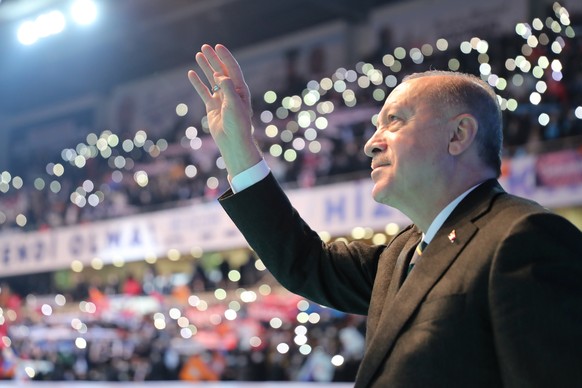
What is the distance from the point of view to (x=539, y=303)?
1214 mm

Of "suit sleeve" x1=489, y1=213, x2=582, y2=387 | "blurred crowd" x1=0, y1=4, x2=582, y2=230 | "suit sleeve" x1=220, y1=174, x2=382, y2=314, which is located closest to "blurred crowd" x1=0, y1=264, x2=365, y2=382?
"blurred crowd" x1=0, y1=4, x2=582, y2=230

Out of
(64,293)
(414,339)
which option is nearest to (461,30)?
(64,293)

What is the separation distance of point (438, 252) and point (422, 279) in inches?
2.5

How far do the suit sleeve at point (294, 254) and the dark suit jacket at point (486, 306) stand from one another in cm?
19

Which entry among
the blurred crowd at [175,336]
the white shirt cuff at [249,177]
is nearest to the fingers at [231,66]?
the white shirt cuff at [249,177]

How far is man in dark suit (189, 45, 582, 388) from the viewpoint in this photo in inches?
48.3

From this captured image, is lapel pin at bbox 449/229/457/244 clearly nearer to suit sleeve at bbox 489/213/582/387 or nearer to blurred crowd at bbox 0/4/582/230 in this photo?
suit sleeve at bbox 489/213/582/387

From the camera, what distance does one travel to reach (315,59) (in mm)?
12586

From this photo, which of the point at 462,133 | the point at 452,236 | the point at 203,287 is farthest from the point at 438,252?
the point at 203,287

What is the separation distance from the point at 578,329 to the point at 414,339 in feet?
0.87

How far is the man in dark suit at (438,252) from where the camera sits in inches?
48.3

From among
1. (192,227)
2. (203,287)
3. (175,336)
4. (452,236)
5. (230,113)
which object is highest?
(230,113)

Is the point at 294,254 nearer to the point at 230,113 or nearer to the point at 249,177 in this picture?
the point at 249,177

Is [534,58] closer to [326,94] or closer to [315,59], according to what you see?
[326,94]
